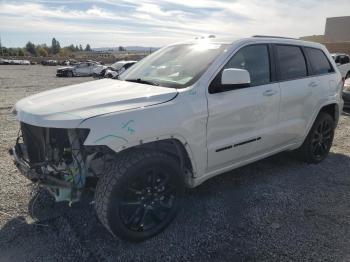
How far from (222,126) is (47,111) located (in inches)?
67.5

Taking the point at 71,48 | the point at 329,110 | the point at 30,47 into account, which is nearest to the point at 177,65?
the point at 329,110

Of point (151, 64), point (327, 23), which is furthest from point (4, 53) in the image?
point (151, 64)

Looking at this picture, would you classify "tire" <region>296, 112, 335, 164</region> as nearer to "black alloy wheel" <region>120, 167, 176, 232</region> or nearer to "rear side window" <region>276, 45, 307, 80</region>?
"rear side window" <region>276, 45, 307, 80</region>

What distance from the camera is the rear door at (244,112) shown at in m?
3.55

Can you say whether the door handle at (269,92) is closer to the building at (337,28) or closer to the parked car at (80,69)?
the parked car at (80,69)

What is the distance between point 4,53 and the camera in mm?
92438

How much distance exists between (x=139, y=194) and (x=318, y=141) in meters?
3.38

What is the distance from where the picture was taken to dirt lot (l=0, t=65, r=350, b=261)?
3.11 m

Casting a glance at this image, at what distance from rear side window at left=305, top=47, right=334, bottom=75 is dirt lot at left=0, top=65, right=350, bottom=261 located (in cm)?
→ 154

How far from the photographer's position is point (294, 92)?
14.8 feet

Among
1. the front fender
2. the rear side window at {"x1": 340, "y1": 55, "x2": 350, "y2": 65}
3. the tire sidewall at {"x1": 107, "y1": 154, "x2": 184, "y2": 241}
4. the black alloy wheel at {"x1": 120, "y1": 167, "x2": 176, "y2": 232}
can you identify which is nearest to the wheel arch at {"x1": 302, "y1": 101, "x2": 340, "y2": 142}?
the front fender

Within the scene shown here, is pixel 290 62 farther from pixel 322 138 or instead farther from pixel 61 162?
pixel 61 162

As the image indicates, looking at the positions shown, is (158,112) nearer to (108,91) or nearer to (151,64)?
(108,91)

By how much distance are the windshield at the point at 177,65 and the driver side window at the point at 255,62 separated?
20cm
